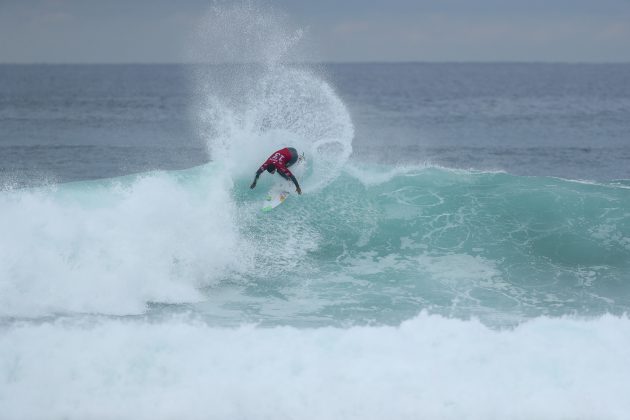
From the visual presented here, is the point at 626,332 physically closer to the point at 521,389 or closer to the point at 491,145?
the point at 521,389

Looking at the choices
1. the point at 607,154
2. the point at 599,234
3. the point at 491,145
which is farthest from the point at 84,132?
the point at 599,234

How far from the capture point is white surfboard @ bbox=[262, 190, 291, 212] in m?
15.6

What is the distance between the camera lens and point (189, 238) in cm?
1372

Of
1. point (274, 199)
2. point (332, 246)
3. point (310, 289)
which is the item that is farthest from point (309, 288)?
point (274, 199)

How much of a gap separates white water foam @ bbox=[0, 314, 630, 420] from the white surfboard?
17.9 ft

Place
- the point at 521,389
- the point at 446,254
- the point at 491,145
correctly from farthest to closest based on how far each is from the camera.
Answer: the point at 491,145 → the point at 446,254 → the point at 521,389

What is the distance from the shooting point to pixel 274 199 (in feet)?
51.8

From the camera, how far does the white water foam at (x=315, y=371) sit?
8.94m

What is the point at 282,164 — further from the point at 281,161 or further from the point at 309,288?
the point at 309,288

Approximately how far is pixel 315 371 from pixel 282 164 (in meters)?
6.85

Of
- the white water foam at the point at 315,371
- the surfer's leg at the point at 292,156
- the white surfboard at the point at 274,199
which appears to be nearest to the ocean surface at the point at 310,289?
the white water foam at the point at 315,371

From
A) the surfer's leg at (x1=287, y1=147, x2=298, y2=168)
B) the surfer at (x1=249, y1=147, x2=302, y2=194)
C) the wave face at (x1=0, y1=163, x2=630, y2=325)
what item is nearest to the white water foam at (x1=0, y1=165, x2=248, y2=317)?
the wave face at (x1=0, y1=163, x2=630, y2=325)

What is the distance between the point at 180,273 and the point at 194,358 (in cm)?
352

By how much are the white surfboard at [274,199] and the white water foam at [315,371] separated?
547 cm
